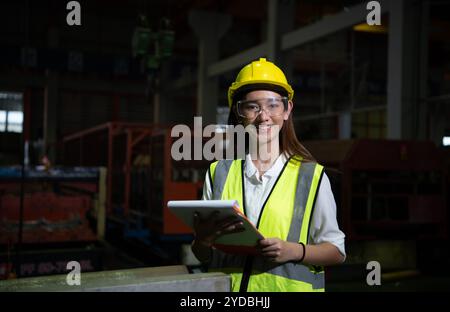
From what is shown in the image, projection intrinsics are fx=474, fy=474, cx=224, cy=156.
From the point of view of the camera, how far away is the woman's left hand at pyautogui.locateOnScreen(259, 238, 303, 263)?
54.9 inches

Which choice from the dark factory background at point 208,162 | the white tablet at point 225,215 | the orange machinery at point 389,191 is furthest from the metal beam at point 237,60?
the white tablet at point 225,215

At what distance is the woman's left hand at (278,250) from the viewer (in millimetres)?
1395

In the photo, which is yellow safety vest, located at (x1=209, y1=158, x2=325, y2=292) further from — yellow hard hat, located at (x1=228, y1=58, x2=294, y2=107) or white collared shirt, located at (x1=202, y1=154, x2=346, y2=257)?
yellow hard hat, located at (x1=228, y1=58, x2=294, y2=107)

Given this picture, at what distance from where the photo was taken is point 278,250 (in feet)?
4.59

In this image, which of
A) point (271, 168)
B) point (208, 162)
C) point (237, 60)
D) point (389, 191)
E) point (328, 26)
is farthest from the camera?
point (237, 60)

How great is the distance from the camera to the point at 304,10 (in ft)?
47.3

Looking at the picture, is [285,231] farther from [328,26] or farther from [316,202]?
[328,26]

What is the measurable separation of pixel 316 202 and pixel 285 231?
5.5 inches

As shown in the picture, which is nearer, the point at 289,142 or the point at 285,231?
the point at 285,231

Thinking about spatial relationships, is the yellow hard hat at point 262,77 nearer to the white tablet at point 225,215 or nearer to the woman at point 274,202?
the woman at point 274,202

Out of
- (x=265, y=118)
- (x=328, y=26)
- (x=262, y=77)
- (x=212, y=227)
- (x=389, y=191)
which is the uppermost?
(x=328, y=26)

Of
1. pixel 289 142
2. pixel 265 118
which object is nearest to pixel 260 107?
pixel 265 118

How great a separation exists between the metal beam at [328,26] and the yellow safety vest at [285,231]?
638 centimetres
